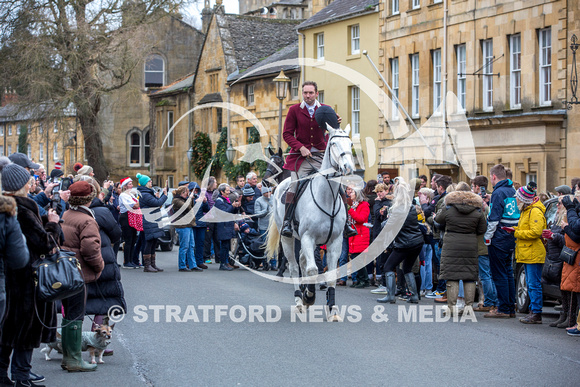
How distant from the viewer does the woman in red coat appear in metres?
16.0

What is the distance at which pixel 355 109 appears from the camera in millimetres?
40562

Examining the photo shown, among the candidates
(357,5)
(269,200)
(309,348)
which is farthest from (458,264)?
(357,5)

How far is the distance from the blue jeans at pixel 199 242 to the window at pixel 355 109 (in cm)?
1989

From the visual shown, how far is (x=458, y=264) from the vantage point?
1191cm

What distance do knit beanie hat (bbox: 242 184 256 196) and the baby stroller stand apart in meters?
0.96

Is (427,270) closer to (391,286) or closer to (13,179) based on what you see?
(391,286)

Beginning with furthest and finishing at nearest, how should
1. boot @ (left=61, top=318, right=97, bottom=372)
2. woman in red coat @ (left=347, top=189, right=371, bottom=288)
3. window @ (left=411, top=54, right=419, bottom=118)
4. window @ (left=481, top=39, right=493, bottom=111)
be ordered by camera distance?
window @ (left=411, top=54, right=419, bottom=118) → window @ (left=481, top=39, right=493, bottom=111) → woman in red coat @ (left=347, top=189, right=371, bottom=288) → boot @ (left=61, top=318, right=97, bottom=372)

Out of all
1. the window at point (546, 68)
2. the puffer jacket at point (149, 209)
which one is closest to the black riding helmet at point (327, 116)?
the puffer jacket at point (149, 209)

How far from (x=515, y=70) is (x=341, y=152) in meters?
20.6

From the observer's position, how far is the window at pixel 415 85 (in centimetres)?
3591

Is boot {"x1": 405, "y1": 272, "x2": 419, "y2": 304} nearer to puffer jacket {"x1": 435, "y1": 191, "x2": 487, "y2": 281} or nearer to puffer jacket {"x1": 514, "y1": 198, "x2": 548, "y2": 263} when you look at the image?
puffer jacket {"x1": 435, "y1": 191, "x2": 487, "y2": 281}

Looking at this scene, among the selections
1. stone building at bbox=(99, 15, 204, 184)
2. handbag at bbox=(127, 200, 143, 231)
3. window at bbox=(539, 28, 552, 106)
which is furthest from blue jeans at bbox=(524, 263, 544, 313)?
stone building at bbox=(99, 15, 204, 184)

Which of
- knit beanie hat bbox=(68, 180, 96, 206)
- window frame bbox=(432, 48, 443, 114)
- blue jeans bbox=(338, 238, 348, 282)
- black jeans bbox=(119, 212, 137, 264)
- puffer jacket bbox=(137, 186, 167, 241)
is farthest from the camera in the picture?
window frame bbox=(432, 48, 443, 114)

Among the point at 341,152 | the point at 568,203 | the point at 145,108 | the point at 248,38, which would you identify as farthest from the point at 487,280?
the point at 145,108
